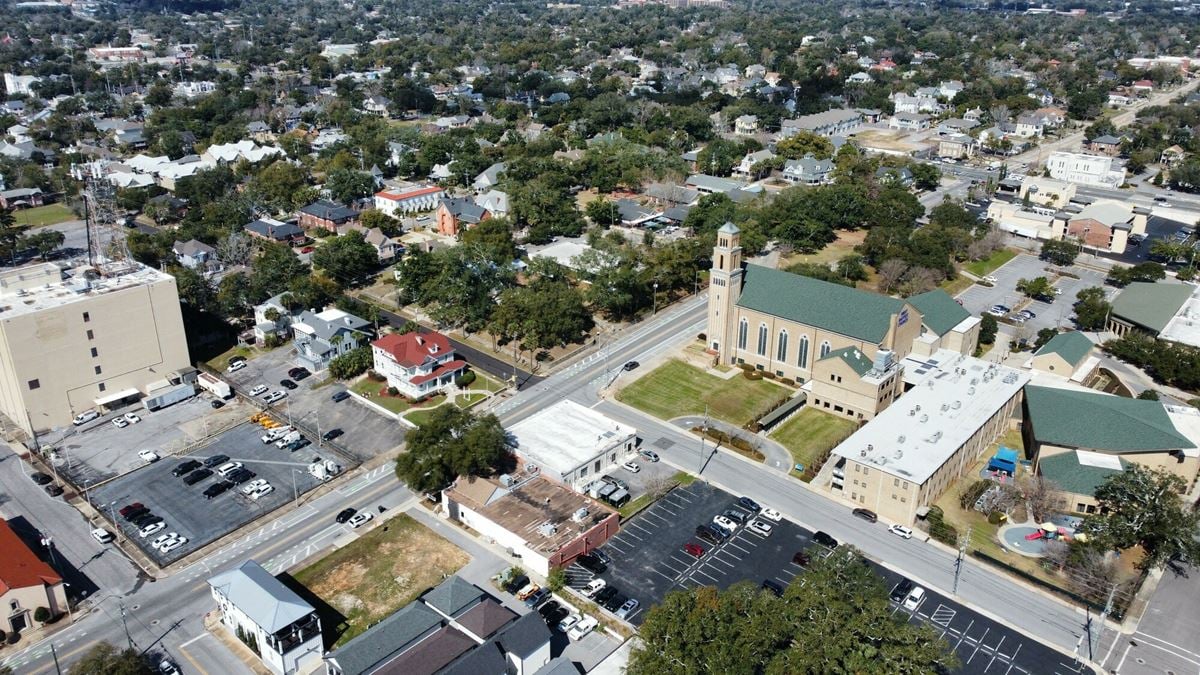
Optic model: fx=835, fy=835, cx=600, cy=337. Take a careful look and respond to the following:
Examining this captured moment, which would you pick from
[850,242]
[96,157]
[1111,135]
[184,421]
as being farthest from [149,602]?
[1111,135]

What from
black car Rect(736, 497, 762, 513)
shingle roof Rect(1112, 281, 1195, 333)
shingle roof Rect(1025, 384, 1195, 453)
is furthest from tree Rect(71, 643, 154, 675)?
shingle roof Rect(1112, 281, 1195, 333)

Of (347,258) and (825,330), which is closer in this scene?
(825,330)

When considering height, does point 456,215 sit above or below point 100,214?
below

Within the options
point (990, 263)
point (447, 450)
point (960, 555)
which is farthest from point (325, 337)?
point (990, 263)

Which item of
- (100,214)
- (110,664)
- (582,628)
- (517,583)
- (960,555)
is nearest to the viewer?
(110,664)

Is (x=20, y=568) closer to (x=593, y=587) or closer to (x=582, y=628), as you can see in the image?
(x=582, y=628)

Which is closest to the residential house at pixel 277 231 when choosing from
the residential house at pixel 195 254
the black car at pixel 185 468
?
the residential house at pixel 195 254
